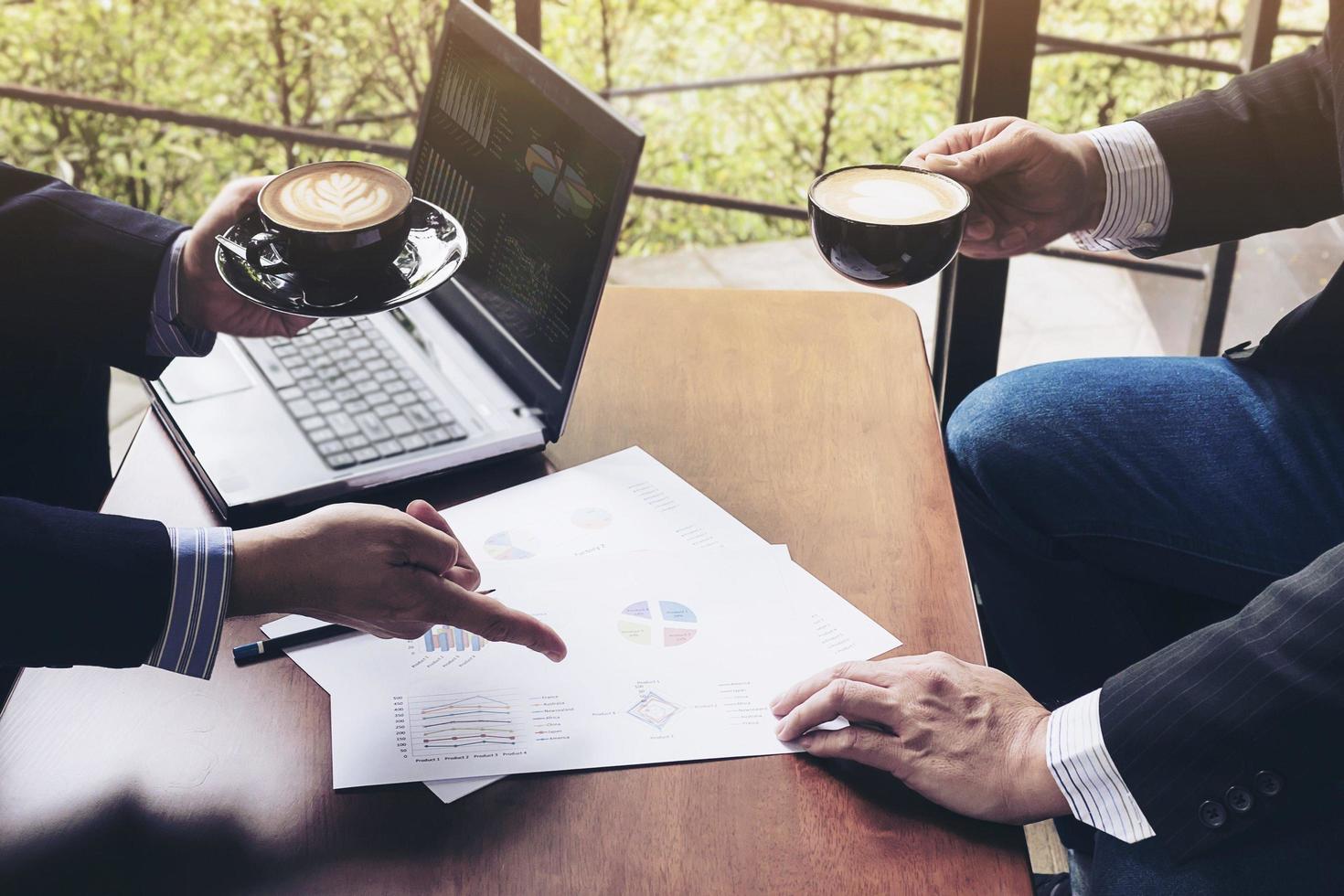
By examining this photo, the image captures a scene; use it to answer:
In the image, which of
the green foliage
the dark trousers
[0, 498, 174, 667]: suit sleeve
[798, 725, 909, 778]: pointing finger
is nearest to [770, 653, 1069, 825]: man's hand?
[798, 725, 909, 778]: pointing finger

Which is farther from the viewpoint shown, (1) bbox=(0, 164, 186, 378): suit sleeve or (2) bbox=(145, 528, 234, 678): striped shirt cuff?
(1) bbox=(0, 164, 186, 378): suit sleeve

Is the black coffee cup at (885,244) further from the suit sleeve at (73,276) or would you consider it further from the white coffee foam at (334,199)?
the suit sleeve at (73,276)

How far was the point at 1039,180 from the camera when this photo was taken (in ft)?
4.32

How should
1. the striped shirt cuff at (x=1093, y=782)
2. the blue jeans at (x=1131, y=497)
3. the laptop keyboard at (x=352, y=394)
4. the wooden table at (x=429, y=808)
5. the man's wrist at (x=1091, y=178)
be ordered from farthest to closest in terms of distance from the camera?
the man's wrist at (x=1091, y=178), the blue jeans at (x=1131, y=497), the laptop keyboard at (x=352, y=394), the striped shirt cuff at (x=1093, y=782), the wooden table at (x=429, y=808)

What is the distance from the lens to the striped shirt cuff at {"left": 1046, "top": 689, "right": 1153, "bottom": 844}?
83 cm

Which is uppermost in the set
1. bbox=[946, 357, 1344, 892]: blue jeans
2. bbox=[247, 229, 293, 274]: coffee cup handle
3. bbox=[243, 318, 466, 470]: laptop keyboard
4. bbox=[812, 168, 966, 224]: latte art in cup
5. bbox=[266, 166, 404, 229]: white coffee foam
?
bbox=[266, 166, 404, 229]: white coffee foam

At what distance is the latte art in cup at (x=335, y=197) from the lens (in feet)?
3.02

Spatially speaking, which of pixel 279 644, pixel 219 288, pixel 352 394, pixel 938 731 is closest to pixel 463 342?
pixel 352 394

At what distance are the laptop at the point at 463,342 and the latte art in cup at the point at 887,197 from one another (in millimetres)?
181

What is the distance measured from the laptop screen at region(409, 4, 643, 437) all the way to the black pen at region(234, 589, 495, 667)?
12.3 inches

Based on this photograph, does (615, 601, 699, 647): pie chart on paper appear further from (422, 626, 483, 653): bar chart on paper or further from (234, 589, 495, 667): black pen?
(234, 589, 495, 667): black pen

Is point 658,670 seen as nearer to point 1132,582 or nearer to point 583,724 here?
point 583,724

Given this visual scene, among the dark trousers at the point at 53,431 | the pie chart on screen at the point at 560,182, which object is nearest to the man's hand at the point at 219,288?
the dark trousers at the point at 53,431

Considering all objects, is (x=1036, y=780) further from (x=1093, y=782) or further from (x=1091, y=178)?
(x=1091, y=178)
